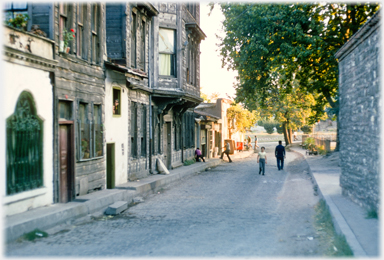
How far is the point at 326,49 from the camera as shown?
24016mm

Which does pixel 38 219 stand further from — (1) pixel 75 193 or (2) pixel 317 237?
(2) pixel 317 237

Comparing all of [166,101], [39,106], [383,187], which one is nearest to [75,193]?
[39,106]

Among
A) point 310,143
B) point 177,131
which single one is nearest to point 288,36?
point 177,131

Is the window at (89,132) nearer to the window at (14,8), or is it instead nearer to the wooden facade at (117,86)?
the wooden facade at (117,86)

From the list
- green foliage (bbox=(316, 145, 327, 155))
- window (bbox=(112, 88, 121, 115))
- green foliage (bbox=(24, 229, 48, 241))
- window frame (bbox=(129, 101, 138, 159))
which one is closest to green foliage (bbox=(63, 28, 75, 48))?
window (bbox=(112, 88, 121, 115))

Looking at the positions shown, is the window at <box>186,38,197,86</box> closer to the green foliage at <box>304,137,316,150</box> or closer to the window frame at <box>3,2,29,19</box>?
the window frame at <box>3,2,29,19</box>

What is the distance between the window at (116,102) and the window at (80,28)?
10.5 feet

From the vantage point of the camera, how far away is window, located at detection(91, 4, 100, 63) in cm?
1391

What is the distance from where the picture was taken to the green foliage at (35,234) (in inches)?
316

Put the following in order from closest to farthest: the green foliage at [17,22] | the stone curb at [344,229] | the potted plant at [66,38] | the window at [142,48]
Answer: the stone curb at [344,229] < the green foliage at [17,22] < the potted plant at [66,38] < the window at [142,48]

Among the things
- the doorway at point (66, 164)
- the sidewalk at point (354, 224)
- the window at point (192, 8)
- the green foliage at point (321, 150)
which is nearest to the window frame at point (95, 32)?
the doorway at point (66, 164)

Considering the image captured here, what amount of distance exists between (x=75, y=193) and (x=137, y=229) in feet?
12.2

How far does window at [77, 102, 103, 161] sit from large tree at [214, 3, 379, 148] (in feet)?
39.9

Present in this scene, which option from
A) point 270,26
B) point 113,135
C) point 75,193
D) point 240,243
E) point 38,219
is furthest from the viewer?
point 270,26
